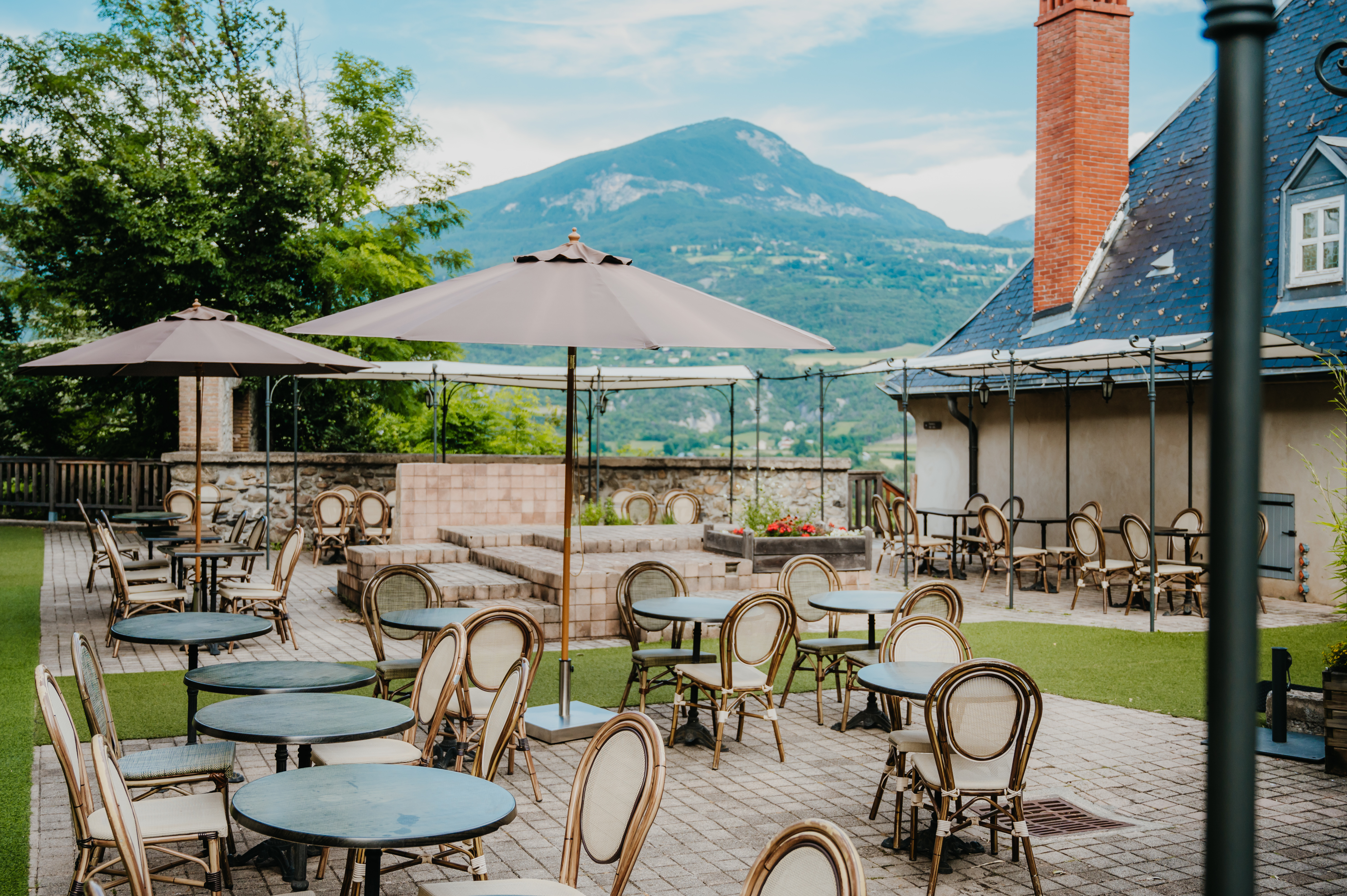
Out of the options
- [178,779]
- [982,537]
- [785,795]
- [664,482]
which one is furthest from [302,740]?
[664,482]

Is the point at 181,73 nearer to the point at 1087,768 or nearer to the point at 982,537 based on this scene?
the point at 982,537

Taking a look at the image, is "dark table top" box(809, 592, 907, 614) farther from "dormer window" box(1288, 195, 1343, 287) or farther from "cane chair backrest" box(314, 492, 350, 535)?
"cane chair backrest" box(314, 492, 350, 535)

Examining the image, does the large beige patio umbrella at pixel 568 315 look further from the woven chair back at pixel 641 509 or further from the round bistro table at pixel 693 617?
the woven chair back at pixel 641 509

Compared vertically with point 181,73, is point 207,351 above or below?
below

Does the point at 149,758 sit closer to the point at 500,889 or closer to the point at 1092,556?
the point at 500,889

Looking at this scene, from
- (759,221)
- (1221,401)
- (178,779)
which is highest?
(759,221)

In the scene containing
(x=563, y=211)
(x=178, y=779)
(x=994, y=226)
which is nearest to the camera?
(x=178, y=779)

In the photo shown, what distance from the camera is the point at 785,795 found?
525 cm

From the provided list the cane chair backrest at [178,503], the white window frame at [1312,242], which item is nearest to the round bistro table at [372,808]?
the cane chair backrest at [178,503]

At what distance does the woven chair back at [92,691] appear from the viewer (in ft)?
11.3

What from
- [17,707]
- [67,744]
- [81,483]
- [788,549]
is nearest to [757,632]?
[67,744]

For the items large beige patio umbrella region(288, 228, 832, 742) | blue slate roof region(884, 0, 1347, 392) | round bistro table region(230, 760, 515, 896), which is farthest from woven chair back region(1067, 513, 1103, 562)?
round bistro table region(230, 760, 515, 896)

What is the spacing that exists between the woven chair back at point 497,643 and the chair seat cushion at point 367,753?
742mm

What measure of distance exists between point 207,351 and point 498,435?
58.5ft
